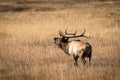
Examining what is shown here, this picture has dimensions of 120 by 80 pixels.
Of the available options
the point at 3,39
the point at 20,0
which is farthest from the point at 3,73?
the point at 20,0

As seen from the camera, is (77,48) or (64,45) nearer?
(77,48)

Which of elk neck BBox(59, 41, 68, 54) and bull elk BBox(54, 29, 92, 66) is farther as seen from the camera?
elk neck BBox(59, 41, 68, 54)

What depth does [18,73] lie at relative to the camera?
1073 centimetres

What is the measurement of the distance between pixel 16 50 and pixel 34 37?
4680mm

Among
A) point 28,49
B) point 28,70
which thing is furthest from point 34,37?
point 28,70

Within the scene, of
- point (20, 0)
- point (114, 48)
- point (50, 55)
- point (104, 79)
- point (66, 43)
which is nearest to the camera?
point (104, 79)

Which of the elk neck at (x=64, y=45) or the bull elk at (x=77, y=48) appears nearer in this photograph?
the bull elk at (x=77, y=48)

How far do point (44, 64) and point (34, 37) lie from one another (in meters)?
7.67

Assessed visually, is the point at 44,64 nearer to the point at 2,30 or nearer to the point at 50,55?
the point at 50,55

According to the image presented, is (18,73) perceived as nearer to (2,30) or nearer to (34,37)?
(34,37)

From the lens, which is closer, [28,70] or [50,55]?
[28,70]

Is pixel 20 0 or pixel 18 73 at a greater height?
pixel 20 0

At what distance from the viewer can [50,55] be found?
1435cm

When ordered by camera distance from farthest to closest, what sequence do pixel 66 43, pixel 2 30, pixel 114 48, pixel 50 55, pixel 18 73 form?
pixel 2 30 < pixel 114 48 < pixel 50 55 < pixel 66 43 < pixel 18 73
